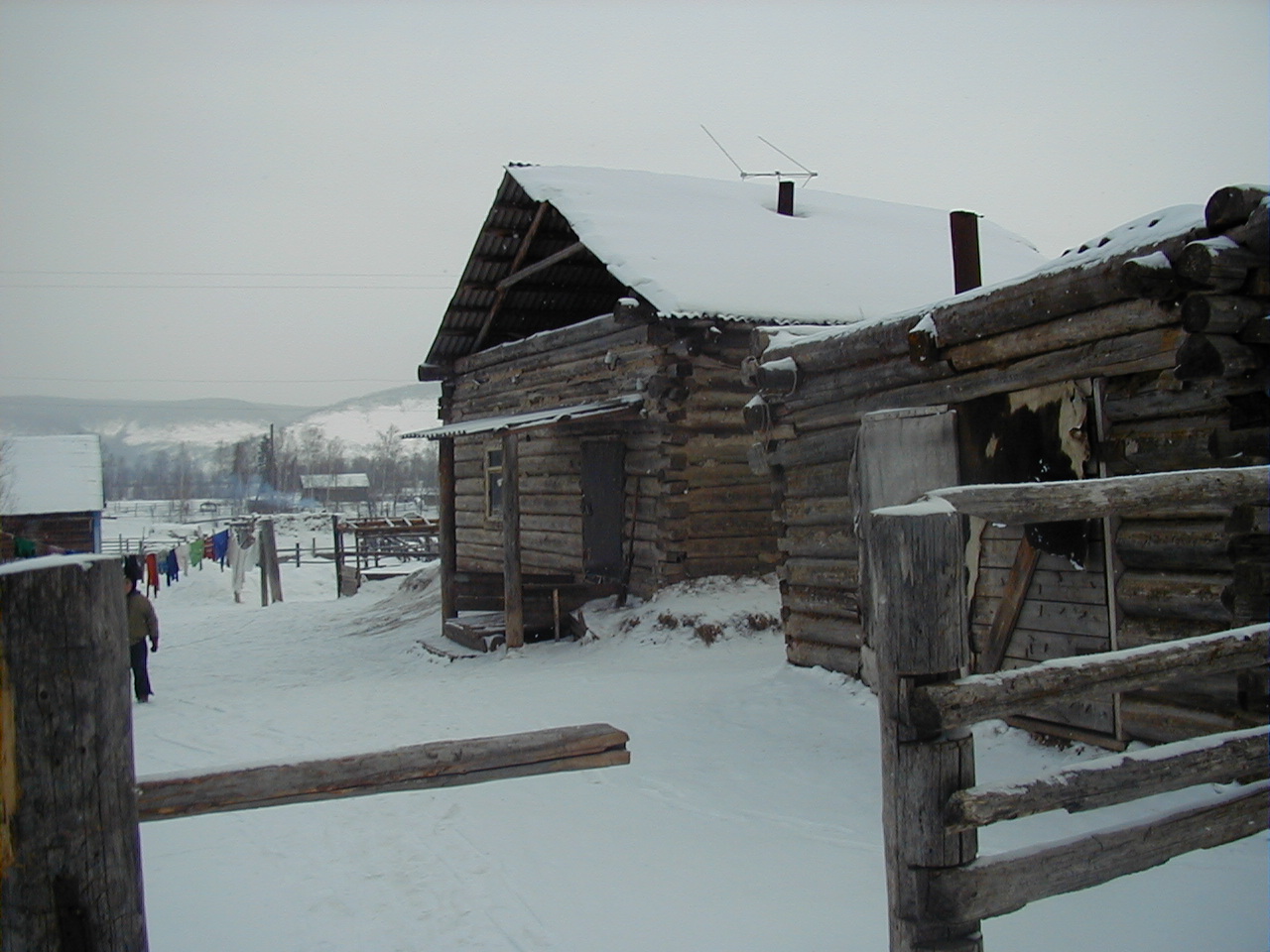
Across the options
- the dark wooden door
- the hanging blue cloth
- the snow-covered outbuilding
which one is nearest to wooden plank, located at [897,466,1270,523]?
the dark wooden door

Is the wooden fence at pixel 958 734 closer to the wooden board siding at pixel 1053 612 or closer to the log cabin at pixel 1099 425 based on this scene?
the log cabin at pixel 1099 425

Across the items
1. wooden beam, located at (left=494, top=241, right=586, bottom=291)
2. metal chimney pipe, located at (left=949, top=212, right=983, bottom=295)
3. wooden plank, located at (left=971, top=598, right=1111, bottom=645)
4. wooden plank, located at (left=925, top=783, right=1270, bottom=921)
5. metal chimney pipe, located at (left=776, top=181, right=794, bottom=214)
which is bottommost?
wooden plank, located at (left=925, top=783, right=1270, bottom=921)

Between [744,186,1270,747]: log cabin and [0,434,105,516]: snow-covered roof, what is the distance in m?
32.8

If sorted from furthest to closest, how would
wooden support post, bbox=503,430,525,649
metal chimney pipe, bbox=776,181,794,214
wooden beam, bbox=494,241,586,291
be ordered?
metal chimney pipe, bbox=776,181,794,214
wooden beam, bbox=494,241,586,291
wooden support post, bbox=503,430,525,649

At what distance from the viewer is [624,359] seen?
14.1 m

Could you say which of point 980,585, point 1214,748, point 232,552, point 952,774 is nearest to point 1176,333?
point 980,585

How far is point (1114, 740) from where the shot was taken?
19.1ft

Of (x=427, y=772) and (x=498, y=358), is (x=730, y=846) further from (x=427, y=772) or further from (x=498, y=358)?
(x=498, y=358)

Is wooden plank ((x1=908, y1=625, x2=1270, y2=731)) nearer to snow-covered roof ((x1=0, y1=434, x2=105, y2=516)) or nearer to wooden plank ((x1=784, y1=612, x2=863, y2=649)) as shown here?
wooden plank ((x1=784, y1=612, x2=863, y2=649))

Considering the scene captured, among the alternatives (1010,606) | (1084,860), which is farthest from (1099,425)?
(1084,860)

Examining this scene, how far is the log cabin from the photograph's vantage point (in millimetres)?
4836

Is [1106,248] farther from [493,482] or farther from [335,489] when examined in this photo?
[335,489]

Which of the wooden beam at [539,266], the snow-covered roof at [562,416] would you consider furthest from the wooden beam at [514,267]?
the snow-covered roof at [562,416]

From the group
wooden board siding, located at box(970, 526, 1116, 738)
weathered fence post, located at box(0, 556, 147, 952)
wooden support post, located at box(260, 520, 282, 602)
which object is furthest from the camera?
wooden support post, located at box(260, 520, 282, 602)
